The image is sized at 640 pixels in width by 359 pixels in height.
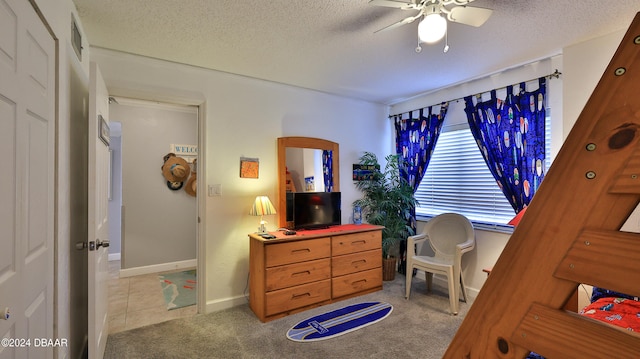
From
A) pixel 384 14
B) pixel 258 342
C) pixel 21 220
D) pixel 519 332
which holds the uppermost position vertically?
pixel 384 14

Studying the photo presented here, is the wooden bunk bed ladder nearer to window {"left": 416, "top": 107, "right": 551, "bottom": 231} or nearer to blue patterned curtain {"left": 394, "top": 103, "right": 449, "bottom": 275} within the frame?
window {"left": 416, "top": 107, "right": 551, "bottom": 231}

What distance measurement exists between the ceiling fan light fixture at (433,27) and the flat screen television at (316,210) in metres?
2.10

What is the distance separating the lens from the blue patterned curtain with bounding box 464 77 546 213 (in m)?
2.91

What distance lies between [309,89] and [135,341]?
3063 mm

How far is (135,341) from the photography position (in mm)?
2490

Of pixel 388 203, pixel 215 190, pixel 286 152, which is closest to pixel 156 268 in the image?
pixel 215 190

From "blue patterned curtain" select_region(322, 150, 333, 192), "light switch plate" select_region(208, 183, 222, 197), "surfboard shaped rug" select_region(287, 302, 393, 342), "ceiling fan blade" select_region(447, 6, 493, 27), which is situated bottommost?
Result: "surfboard shaped rug" select_region(287, 302, 393, 342)

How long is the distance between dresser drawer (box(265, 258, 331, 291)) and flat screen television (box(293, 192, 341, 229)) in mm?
489

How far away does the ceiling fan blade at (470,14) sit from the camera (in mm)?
1712

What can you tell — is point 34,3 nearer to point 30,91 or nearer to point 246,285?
point 30,91

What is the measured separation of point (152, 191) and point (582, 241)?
488cm

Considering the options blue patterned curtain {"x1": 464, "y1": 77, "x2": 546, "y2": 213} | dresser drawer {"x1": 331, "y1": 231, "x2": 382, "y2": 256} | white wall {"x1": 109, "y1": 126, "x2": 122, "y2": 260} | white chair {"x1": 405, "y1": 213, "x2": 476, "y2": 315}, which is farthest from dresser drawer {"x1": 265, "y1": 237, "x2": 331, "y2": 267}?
white wall {"x1": 109, "y1": 126, "x2": 122, "y2": 260}

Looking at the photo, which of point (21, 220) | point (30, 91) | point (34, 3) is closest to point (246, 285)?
point (21, 220)

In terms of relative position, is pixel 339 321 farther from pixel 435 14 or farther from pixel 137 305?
pixel 435 14
